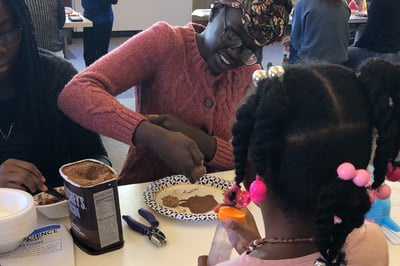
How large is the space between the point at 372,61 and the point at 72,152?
38.9 inches

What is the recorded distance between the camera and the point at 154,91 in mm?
1348

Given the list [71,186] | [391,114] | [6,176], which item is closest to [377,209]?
[391,114]

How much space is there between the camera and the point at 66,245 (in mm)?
935

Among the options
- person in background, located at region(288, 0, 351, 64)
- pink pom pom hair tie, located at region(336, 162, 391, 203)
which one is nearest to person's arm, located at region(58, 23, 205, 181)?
pink pom pom hair tie, located at region(336, 162, 391, 203)

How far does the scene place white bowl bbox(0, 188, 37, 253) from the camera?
0.84 metres

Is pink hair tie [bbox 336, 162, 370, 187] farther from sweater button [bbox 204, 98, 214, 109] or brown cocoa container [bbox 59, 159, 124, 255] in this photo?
sweater button [bbox 204, 98, 214, 109]

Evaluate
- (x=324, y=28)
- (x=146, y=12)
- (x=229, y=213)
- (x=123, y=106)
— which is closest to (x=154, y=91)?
(x=123, y=106)

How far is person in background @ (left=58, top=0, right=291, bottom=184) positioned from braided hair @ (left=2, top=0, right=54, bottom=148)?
4.3 inches

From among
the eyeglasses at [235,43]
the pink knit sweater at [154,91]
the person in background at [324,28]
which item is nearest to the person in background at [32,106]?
the pink knit sweater at [154,91]

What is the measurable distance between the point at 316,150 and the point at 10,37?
2.92 ft

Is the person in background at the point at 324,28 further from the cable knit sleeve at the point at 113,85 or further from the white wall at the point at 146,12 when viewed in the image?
the white wall at the point at 146,12

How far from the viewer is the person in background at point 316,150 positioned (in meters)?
0.64

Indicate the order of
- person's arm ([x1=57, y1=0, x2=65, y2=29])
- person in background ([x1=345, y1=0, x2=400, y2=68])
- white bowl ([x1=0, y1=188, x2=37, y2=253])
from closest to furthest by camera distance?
Result: 1. white bowl ([x1=0, y1=188, x2=37, y2=253])
2. person's arm ([x1=57, y1=0, x2=65, y2=29])
3. person in background ([x1=345, y1=0, x2=400, y2=68])

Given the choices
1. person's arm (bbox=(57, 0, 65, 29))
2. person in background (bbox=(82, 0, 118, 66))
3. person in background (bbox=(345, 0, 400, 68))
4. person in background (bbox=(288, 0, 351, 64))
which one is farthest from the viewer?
person in background (bbox=(82, 0, 118, 66))
